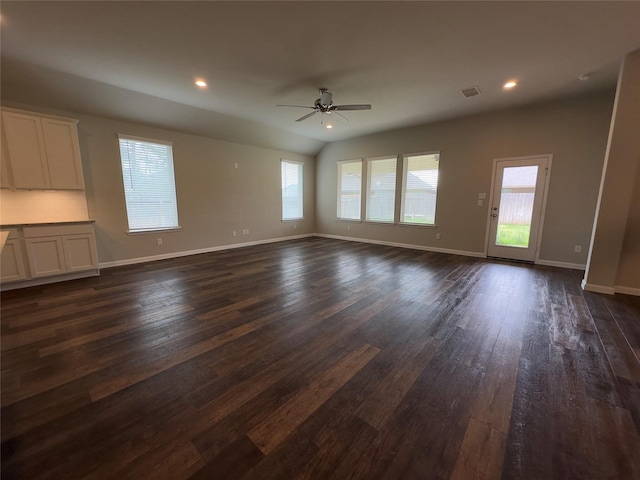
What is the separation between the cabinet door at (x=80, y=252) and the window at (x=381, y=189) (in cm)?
604

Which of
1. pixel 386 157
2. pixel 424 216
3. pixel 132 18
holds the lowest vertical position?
pixel 424 216

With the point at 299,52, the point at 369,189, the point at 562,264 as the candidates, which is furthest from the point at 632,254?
the point at 299,52

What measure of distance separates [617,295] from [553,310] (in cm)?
141

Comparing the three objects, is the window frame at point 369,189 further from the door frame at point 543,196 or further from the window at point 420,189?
the door frame at point 543,196

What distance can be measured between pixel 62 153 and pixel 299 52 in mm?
3859

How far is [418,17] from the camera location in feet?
7.92

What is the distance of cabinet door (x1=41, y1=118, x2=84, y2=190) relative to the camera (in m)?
3.71

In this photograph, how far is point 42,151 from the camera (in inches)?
144

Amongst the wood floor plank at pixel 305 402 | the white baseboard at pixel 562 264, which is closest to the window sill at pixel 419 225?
the white baseboard at pixel 562 264

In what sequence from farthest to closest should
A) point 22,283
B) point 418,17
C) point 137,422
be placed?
point 22,283
point 418,17
point 137,422

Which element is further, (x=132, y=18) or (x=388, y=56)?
(x=388, y=56)

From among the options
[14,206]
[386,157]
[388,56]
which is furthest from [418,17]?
[14,206]

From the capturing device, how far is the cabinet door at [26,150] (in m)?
3.43

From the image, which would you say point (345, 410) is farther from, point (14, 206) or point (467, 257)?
point (14, 206)
